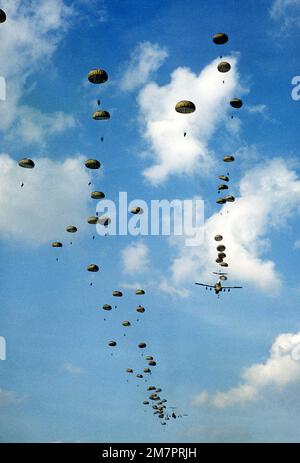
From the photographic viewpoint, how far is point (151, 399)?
108 m

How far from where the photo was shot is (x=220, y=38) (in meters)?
59.8

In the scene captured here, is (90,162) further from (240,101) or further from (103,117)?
(240,101)

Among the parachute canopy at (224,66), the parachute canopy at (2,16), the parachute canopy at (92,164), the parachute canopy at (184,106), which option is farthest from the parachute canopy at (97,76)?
the parachute canopy at (224,66)

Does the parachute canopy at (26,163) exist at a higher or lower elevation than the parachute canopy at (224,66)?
lower

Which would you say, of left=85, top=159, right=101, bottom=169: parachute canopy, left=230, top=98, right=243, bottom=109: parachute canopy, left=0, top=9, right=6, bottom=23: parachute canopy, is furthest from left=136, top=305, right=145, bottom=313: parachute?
left=0, top=9, right=6, bottom=23: parachute canopy

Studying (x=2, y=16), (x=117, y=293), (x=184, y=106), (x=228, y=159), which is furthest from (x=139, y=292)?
(x=2, y=16)

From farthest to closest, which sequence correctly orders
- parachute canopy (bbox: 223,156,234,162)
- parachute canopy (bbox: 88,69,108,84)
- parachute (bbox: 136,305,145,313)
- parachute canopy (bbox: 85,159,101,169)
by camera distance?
parachute (bbox: 136,305,145,313), parachute canopy (bbox: 223,156,234,162), parachute canopy (bbox: 85,159,101,169), parachute canopy (bbox: 88,69,108,84)

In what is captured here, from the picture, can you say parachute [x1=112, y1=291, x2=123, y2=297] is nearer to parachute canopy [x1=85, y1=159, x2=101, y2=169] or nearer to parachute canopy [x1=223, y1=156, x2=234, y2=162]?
parachute canopy [x1=85, y1=159, x2=101, y2=169]

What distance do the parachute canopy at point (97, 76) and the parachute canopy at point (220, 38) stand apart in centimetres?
1236

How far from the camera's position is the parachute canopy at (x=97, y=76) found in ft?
188

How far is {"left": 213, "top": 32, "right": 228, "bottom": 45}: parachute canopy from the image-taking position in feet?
196

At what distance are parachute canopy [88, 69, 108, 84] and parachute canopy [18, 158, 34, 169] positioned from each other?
47.4 feet

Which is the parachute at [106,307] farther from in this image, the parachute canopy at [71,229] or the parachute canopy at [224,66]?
the parachute canopy at [224,66]
